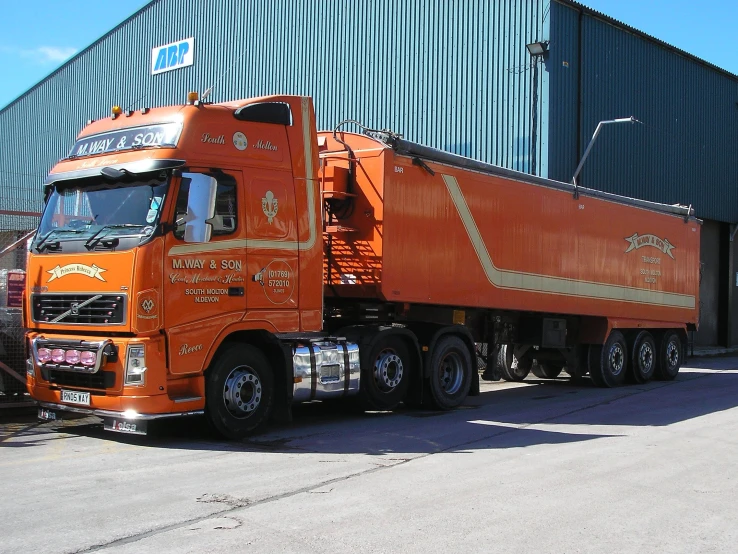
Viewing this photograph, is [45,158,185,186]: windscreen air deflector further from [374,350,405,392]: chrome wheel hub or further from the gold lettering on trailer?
the gold lettering on trailer

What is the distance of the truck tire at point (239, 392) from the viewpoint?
9.53m

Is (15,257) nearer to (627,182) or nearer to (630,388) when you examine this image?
(630,388)

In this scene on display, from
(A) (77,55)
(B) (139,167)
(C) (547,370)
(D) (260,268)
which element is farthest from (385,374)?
(A) (77,55)

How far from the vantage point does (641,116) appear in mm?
26078

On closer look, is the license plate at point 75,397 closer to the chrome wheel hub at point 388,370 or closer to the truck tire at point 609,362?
the chrome wheel hub at point 388,370

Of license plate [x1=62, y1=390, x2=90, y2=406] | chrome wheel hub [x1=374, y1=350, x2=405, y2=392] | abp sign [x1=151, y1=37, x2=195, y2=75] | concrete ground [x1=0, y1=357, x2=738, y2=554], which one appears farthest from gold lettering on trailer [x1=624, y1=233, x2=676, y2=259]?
abp sign [x1=151, y1=37, x2=195, y2=75]

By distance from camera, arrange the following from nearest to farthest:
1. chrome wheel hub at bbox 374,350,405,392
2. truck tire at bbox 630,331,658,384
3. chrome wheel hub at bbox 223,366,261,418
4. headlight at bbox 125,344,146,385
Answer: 1. headlight at bbox 125,344,146,385
2. chrome wheel hub at bbox 223,366,261,418
3. chrome wheel hub at bbox 374,350,405,392
4. truck tire at bbox 630,331,658,384

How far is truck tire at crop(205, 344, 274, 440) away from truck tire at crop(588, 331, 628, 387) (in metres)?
8.66

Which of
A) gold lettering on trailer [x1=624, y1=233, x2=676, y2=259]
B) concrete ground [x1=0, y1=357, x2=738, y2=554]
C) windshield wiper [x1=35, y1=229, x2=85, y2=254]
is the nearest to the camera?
concrete ground [x1=0, y1=357, x2=738, y2=554]

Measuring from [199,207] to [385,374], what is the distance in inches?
156

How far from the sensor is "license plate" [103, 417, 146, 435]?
895 centimetres

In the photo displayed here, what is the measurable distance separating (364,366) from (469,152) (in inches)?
496

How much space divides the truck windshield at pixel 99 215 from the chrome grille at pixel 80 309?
55 cm

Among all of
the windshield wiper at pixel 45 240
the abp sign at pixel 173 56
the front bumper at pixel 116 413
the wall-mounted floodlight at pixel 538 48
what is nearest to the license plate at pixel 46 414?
the front bumper at pixel 116 413
